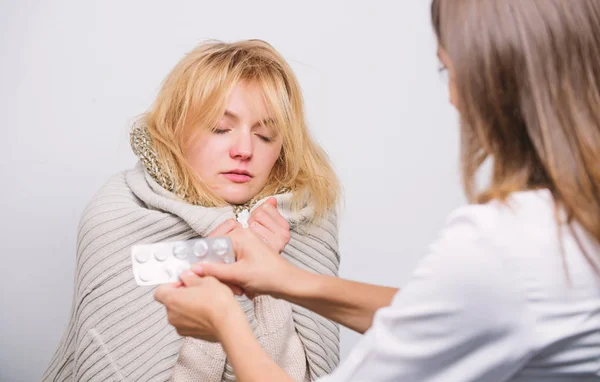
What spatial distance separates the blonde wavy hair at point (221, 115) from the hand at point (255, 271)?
501mm

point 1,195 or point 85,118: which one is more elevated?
point 85,118

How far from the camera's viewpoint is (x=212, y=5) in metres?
2.08

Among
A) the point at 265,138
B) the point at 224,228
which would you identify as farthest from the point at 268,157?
the point at 224,228

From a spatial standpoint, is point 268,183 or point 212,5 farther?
point 212,5

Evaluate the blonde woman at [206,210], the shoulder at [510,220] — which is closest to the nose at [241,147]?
the blonde woman at [206,210]

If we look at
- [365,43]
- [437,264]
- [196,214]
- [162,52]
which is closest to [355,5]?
[365,43]

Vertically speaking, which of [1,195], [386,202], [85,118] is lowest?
[386,202]

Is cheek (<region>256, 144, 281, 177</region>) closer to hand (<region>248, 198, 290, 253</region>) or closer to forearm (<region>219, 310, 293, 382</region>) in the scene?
hand (<region>248, 198, 290, 253</region>)

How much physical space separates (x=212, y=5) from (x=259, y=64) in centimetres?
45

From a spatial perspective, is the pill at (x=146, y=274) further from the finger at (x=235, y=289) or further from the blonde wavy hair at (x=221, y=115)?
the blonde wavy hair at (x=221, y=115)

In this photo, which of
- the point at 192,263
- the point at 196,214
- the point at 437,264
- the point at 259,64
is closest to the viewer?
the point at 437,264

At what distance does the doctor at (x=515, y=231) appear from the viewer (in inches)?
32.8

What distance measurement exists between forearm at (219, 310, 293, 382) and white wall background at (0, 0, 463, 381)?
1.13 metres

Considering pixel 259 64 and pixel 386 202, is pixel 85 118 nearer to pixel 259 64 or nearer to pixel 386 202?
pixel 259 64
